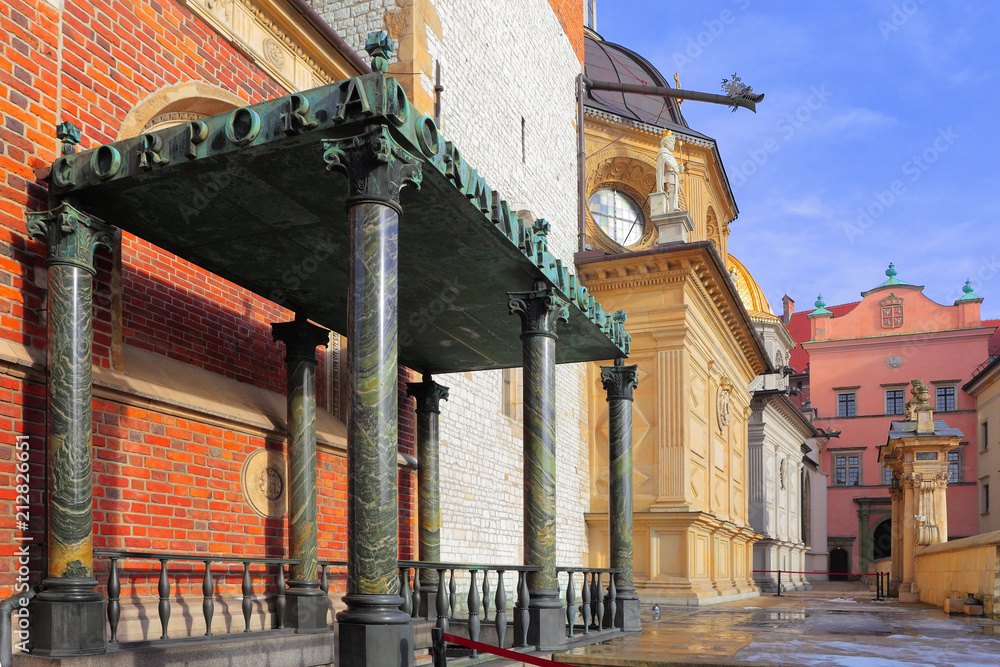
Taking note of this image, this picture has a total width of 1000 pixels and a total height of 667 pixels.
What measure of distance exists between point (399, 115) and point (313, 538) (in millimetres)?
4510

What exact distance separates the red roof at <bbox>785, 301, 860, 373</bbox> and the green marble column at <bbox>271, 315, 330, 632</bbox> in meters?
60.7

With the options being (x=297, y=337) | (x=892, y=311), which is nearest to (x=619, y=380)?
(x=297, y=337)

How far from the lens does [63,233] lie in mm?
6547

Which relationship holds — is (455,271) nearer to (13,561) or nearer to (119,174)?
(119,174)

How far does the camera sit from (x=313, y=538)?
8.93m

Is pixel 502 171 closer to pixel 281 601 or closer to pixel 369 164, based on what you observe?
pixel 281 601

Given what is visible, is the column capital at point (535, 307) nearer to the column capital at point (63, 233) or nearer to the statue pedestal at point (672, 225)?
the column capital at point (63, 233)

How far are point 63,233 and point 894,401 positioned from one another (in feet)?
173

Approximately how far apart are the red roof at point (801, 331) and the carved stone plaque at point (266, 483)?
60648 millimetres

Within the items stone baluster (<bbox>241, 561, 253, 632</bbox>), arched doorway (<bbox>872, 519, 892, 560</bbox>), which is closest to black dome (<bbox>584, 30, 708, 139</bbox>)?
stone baluster (<bbox>241, 561, 253, 632</bbox>)

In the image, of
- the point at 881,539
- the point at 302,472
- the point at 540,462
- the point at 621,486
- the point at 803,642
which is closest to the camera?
the point at 540,462

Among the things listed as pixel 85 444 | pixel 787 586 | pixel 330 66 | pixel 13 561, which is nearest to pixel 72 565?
pixel 13 561

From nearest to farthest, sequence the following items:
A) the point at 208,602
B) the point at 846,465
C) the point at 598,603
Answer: the point at 208,602, the point at 598,603, the point at 846,465

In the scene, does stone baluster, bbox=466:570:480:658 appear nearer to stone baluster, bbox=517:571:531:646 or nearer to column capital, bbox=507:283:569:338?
stone baluster, bbox=517:571:531:646
